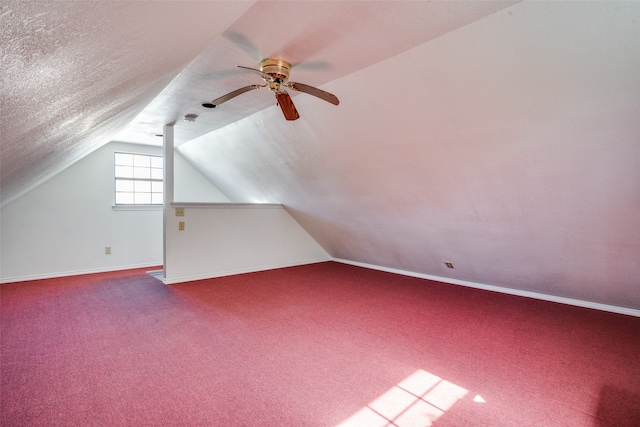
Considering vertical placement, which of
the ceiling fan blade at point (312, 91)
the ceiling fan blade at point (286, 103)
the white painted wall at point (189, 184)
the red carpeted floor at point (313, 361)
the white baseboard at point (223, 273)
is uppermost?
the ceiling fan blade at point (312, 91)

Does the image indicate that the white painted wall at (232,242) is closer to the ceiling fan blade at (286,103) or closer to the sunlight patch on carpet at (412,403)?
the ceiling fan blade at (286,103)

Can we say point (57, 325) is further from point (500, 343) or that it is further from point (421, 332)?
point (500, 343)

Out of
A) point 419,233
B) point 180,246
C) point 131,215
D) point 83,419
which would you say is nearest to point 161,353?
point 83,419

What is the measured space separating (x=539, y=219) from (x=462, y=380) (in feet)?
5.50

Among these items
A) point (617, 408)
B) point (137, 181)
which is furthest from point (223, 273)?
point (617, 408)

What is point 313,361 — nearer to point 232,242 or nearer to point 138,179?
point 232,242

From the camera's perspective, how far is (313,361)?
91.0 inches

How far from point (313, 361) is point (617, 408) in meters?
1.77

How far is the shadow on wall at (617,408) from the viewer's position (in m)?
1.66

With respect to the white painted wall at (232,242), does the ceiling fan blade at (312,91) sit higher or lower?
higher

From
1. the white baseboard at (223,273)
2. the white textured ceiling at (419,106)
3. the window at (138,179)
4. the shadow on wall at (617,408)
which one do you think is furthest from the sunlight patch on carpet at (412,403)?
the window at (138,179)

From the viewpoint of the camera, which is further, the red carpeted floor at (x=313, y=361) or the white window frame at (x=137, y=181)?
the white window frame at (x=137, y=181)

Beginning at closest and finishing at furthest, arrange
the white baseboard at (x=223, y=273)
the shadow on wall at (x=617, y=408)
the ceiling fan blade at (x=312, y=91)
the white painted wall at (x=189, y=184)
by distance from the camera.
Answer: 1. the shadow on wall at (x=617, y=408)
2. the ceiling fan blade at (x=312, y=91)
3. the white baseboard at (x=223, y=273)
4. the white painted wall at (x=189, y=184)

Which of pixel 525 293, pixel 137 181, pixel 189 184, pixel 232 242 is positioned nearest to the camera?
pixel 525 293
